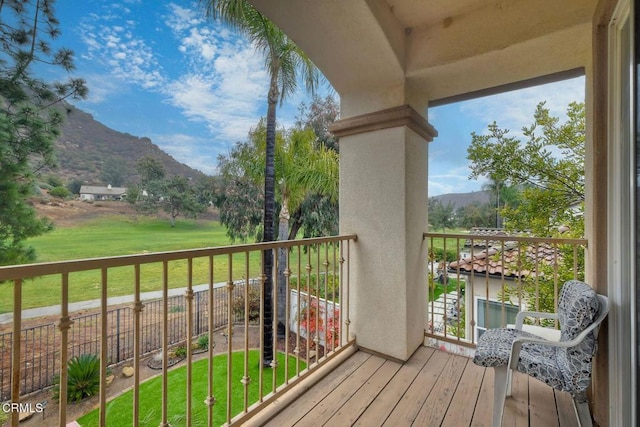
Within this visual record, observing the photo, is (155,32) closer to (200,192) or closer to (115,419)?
(200,192)

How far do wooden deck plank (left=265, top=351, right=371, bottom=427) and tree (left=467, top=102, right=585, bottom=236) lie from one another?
2.89 meters

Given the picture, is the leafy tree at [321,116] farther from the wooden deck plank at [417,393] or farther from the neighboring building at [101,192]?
the wooden deck plank at [417,393]

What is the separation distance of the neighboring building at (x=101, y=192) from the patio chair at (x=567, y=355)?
4295 mm

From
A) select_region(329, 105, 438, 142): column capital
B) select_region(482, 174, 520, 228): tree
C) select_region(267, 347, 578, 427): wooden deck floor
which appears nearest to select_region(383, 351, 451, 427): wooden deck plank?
select_region(267, 347, 578, 427): wooden deck floor

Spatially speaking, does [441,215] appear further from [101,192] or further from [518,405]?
[101,192]

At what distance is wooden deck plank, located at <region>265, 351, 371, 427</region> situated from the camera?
154cm

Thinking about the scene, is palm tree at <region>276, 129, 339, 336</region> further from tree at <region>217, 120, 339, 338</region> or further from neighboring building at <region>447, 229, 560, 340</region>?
neighboring building at <region>447, 229, 560, 340</region>

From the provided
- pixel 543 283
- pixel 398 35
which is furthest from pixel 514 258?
pixel 398 35

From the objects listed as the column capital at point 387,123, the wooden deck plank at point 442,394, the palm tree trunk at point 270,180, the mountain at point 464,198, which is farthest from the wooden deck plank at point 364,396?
the palm tree trunk at point 270,180

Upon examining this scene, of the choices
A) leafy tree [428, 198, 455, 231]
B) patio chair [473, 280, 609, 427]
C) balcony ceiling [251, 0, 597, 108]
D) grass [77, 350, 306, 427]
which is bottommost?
grass [77, 350, 306, 427]

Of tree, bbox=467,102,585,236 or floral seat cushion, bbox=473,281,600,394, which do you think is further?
tree, bbox=467,102,585,236

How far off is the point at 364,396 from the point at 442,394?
539 millimetres

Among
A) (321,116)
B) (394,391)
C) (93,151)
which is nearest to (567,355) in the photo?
(394,391)

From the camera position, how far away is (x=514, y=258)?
3738 mm
